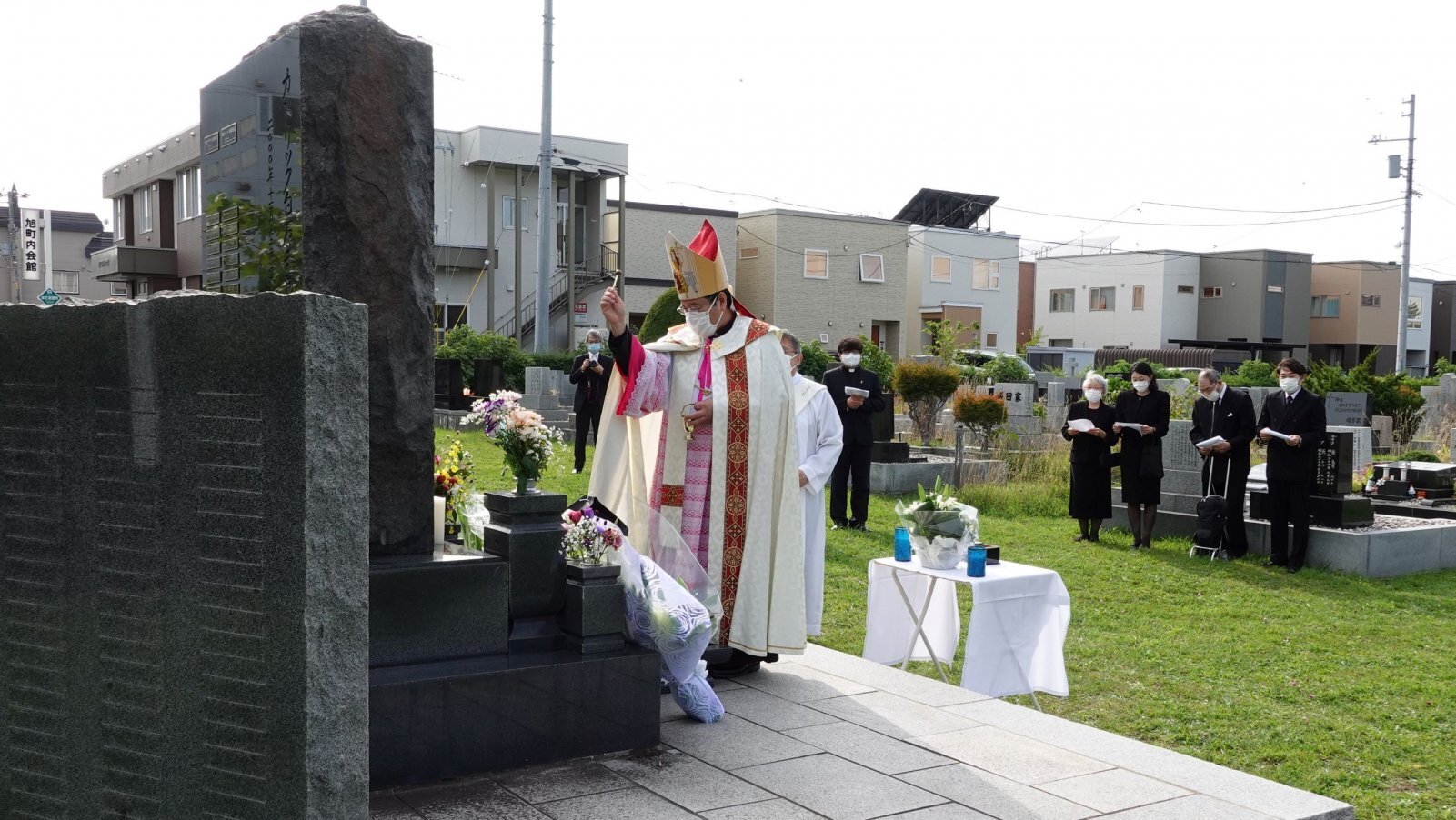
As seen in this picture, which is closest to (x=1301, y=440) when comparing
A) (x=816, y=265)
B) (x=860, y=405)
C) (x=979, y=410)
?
(x=860, y=405)

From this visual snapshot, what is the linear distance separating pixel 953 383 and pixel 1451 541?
320 inches

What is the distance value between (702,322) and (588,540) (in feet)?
5.41

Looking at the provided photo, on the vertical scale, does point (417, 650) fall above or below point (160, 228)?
below

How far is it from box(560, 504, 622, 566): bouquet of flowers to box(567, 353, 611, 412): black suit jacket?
10371mm

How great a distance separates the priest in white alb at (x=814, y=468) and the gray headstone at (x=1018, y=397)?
48.7ft

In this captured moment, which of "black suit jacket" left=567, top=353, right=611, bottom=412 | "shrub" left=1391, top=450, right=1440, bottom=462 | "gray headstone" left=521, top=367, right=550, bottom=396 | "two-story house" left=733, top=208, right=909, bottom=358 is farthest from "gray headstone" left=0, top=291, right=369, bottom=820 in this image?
"two-story house" left=733, top=208, right=909, bottom=358

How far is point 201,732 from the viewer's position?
2793 mm

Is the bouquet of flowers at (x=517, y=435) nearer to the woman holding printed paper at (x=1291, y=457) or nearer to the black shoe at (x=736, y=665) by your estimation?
the black shoe at (x=736, y=665)

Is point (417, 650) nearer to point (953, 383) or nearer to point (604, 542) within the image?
point (604, 542)

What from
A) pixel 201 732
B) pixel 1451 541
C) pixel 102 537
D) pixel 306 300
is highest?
pixel 306 300

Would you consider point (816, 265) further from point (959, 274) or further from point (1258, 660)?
point (1258, 660)

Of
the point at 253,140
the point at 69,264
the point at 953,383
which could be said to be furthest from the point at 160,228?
the point at 69,264

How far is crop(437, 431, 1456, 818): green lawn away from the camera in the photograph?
5922 millimetres

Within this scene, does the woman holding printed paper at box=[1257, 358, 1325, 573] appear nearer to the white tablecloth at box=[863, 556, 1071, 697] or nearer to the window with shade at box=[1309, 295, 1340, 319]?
the white tablecloth at box=[863, 556, 1071, 697]
